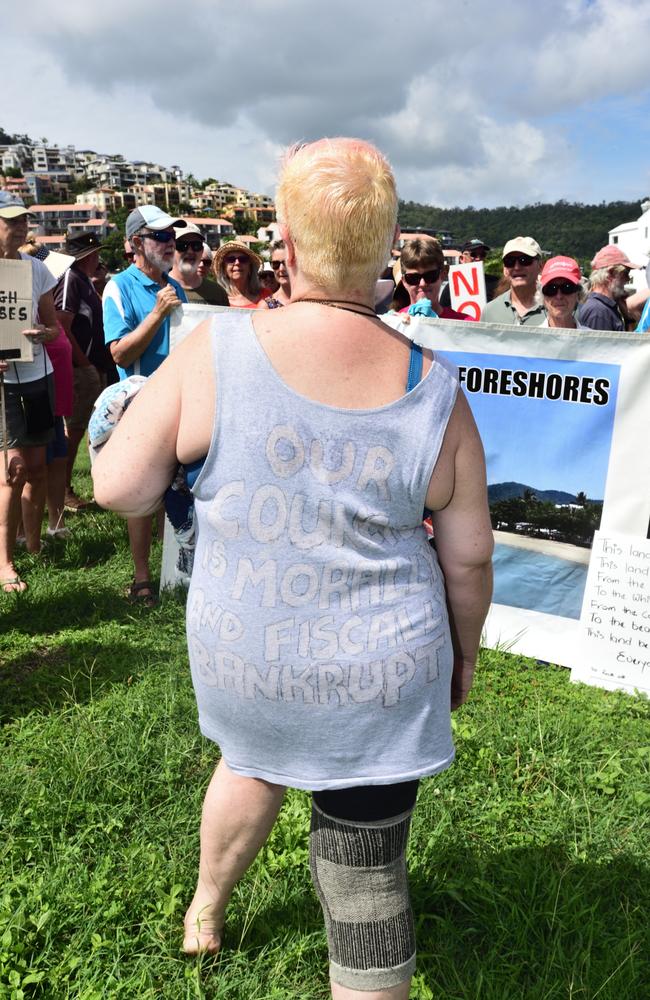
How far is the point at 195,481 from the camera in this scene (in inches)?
63.7

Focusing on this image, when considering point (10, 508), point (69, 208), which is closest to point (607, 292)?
point (10, 508)

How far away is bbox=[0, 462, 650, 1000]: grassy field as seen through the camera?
6.97ft

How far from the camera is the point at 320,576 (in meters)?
1.53

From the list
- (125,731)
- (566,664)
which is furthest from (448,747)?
(566,664)

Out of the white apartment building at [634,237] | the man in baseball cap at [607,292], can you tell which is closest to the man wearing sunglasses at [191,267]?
the man in baseball cap at [607,292]

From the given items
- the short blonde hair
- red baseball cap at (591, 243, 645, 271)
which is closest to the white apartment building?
red baseball cap at (591, 243, 645, 271)

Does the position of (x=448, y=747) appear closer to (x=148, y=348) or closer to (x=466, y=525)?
(x=466, y=525)

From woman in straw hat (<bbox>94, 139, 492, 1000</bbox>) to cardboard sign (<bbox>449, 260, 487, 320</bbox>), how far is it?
4940 mm

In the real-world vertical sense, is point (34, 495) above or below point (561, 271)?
below

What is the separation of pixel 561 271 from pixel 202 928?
4.22 metres

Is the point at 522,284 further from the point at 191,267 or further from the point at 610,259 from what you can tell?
the point at 191,267

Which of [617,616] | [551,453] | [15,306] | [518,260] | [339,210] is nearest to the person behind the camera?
[339,210]

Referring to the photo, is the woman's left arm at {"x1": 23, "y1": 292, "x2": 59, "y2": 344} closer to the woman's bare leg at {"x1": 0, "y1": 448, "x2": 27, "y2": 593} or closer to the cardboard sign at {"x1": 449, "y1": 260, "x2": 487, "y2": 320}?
Result: the woman's bare leg at {"x1": 0, "y1": 448, "x2": 27, "y2": 593}

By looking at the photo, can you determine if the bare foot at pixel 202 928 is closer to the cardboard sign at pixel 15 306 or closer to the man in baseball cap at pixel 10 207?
the cardboard sign at pixel 15 306
